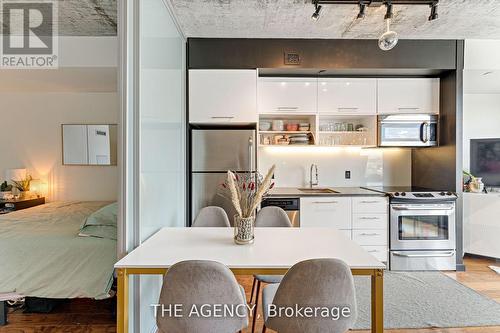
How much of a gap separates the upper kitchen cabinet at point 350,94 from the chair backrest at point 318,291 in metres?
2.58

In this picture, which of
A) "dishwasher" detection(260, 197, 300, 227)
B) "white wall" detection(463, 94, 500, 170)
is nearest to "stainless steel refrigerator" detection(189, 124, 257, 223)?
"dishwasher" detection(260, 197, 300, 227)

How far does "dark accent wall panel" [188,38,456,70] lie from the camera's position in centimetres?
333

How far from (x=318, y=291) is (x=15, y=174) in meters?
4.49

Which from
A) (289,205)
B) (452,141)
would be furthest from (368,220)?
(452,141)

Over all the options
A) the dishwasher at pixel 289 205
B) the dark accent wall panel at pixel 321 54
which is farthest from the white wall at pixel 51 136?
the dishwasher at pixel 289 205

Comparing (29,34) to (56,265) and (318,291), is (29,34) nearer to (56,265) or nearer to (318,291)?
(56,265)

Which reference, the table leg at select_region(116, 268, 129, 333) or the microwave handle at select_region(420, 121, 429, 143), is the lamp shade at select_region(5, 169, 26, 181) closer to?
the table leg at select_region(116, 268, 129, 333)

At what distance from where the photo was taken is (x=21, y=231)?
7.70ft

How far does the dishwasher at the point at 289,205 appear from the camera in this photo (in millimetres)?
3289

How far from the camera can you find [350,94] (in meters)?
3.54

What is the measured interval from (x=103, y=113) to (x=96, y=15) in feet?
6.53

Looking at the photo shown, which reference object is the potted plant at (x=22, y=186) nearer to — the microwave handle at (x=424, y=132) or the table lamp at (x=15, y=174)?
the table lamp at (x=15, y=174)

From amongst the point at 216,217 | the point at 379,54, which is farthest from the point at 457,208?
the point at 216,217

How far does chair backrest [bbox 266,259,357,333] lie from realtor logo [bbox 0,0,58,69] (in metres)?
2.91
